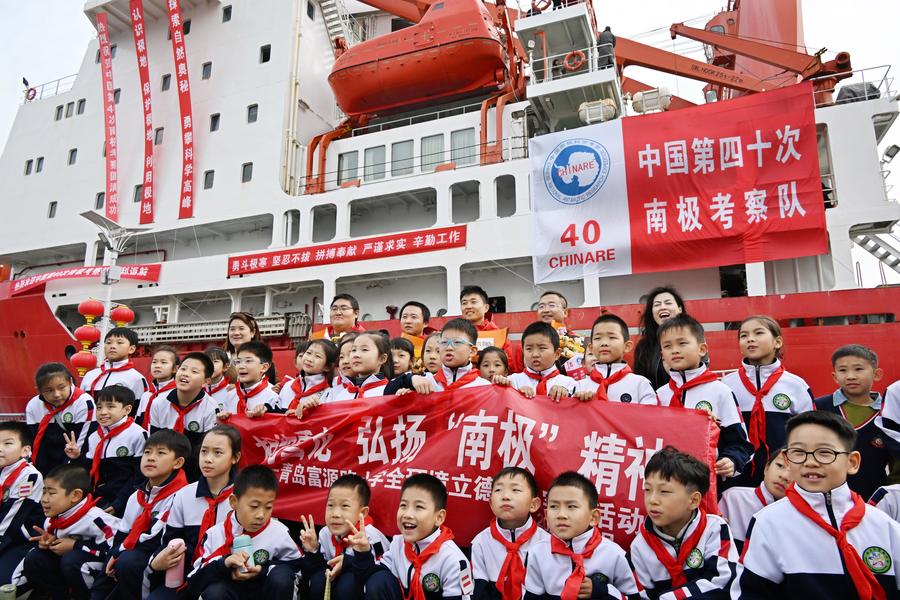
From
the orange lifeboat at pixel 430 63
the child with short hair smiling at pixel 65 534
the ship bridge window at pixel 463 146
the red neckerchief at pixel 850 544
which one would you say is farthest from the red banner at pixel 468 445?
the orange lifeboat at pixel 430 63

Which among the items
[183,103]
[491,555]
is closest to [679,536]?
[491,555]

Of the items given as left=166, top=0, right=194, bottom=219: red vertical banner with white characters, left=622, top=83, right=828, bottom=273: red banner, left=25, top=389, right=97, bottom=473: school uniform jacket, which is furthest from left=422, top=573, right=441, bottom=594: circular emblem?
left=166, top=0, right=194, bottom=219: red vertical banner with white characters

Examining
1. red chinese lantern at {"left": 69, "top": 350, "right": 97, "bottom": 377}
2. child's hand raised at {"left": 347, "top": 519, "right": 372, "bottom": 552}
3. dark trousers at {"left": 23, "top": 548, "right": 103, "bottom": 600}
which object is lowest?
dark trousers at {"left": 23, "top": 548, "right": 103, "bottom": 600}

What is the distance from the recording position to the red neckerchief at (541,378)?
136 inches

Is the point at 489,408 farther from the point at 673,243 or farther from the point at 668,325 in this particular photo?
the point at 673,243

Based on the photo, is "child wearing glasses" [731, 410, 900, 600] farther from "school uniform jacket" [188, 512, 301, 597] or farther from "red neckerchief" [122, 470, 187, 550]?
"red neckerchief" [122, 470, 187, 550]

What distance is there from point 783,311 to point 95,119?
2079 cm

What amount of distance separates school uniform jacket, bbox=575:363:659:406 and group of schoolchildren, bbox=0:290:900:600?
1cm

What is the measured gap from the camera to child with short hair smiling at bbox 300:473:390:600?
8.65 feet

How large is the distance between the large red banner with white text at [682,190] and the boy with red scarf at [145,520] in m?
7.20

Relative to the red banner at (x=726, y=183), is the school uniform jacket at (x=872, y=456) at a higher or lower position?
lower

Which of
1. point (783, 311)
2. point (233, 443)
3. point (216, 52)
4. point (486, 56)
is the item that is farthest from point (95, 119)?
point (783, 311)

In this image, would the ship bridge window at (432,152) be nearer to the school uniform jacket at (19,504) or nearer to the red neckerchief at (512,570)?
the school uniform jacket at (19,504)

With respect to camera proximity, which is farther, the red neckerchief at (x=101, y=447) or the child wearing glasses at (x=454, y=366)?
the red neckerchief at (x=101, y=447)
